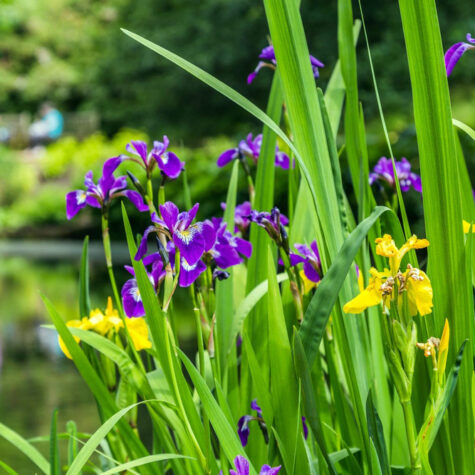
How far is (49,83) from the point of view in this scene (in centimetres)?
2344

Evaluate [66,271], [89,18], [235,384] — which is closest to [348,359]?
[235,384]

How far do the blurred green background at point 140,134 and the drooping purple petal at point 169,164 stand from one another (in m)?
1.38

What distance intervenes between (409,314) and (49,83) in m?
24.0

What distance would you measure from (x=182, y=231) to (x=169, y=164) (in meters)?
0.20

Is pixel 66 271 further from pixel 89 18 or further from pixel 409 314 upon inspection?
pixel 89 18

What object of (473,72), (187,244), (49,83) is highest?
(49,83)

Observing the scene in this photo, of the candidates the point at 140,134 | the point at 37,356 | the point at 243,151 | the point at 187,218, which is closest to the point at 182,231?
the point at 187,218

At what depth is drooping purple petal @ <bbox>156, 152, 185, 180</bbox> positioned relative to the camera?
102 centimetres

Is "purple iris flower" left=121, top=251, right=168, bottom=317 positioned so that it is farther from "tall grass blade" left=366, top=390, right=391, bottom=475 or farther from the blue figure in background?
the blue figure in background

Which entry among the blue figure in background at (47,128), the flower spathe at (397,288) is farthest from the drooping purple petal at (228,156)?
the blue figure in background at (47,128)

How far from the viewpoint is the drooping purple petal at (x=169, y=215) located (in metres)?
0.85

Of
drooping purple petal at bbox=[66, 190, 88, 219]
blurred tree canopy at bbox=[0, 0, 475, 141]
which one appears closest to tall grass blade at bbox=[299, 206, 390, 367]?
drooping purple petal at bbox=[66, 190, 88, 219]

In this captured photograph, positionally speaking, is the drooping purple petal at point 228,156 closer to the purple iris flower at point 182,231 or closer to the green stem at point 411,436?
the purple iris flower at point 182,231

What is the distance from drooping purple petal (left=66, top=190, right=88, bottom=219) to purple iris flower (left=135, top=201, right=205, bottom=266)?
0.94ft
